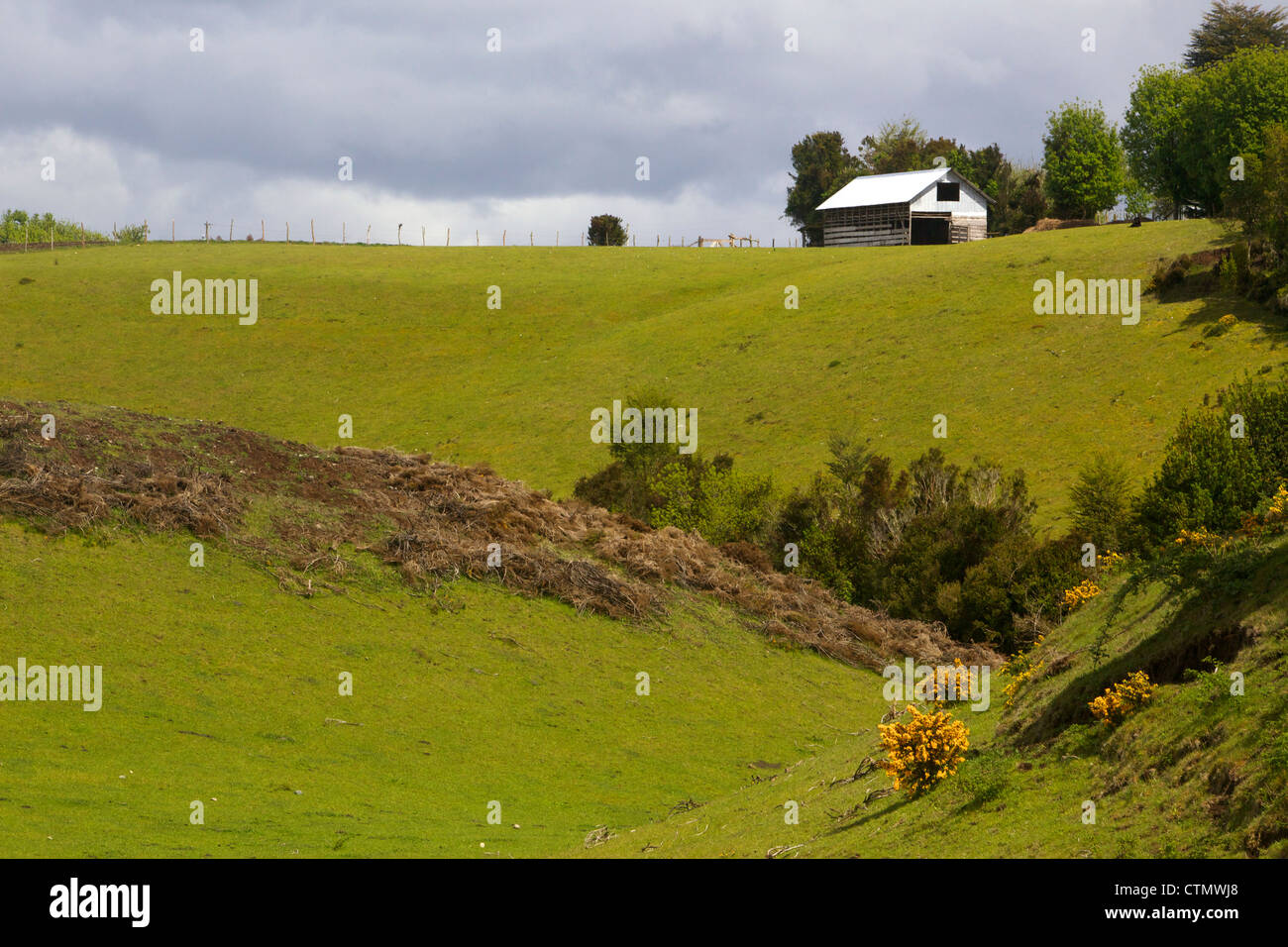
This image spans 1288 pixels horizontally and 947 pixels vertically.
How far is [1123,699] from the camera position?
44.2ft

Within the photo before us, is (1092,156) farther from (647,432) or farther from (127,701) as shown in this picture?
(127,701)

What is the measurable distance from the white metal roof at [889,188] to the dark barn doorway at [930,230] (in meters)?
2.87

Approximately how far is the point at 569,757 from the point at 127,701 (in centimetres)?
865

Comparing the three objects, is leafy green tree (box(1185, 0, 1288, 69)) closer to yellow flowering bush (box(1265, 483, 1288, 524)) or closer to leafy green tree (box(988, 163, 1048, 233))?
leafy green tree (box(988, 163, 1048, 233))

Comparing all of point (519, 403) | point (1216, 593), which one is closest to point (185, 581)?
point (1216, 593)

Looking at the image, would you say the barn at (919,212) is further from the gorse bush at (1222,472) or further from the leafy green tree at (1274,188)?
the gorse bush at (1222,472)

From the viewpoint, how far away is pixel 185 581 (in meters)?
26.7

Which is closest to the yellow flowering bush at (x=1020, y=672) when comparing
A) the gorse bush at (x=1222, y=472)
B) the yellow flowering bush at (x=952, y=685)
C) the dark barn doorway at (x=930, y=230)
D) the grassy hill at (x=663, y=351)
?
the yellow flowering bush at (x=952, y=685)

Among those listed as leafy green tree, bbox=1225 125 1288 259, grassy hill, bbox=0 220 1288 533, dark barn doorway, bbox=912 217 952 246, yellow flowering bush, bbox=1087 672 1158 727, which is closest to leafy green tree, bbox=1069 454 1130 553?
grassy hill, bbox=0 220 1288 533

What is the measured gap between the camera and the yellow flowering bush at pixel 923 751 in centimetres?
1489

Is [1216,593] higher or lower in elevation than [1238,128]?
lower

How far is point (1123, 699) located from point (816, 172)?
15569 centimetres

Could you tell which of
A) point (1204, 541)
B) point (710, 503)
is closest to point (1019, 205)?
point (710, 503)

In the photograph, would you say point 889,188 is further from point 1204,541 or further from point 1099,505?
point 1204,541
